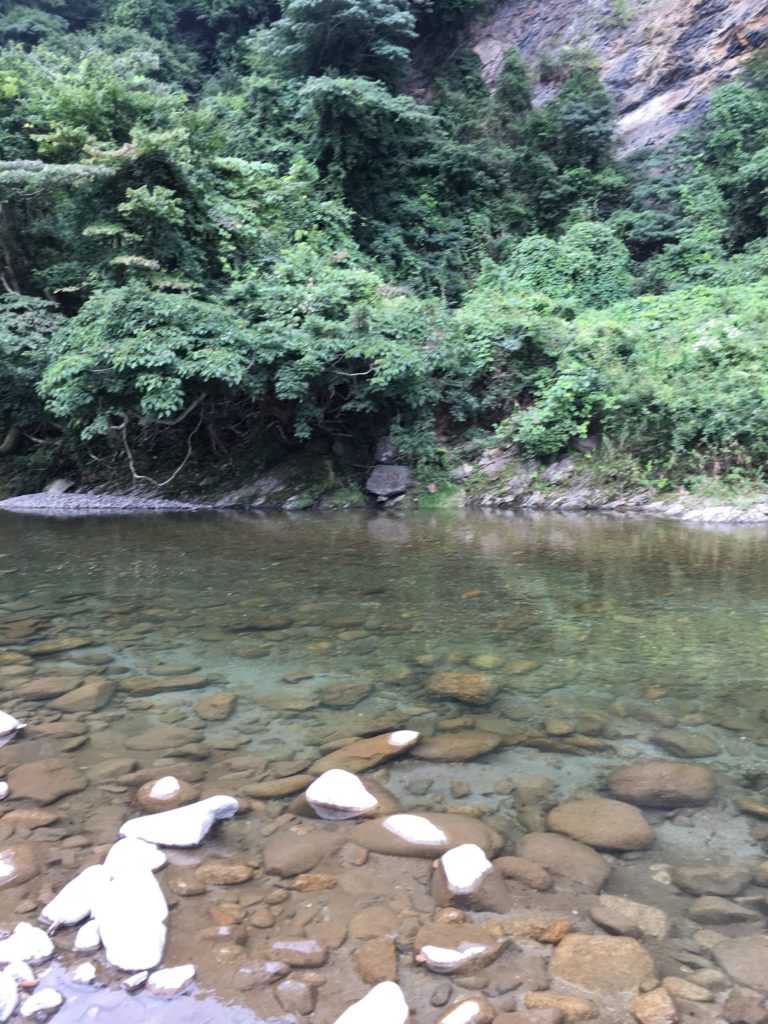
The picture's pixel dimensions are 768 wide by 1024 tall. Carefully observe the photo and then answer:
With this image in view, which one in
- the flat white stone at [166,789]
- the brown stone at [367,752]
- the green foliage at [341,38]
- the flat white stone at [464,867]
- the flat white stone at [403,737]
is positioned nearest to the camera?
the flat white stone at [464,867]

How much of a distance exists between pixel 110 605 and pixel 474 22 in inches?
946

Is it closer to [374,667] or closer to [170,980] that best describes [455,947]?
[170,980]

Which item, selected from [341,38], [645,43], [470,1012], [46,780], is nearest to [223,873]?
[470,1012]

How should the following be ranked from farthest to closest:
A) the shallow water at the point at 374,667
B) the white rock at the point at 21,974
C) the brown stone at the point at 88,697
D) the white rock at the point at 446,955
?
the brown stone at the point at 88,697, the shallow water at the point at 374,667, the white rock at the point at 446,955, the white rock at the point at 21,974

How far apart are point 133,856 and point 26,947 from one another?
0.41m

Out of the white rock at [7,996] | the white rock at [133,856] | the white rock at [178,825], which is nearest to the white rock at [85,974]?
the white rock at [7,996]

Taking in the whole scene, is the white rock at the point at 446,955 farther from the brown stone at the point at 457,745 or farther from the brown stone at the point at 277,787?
→ the brown stone at the point at 457,745

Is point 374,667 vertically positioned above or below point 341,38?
below

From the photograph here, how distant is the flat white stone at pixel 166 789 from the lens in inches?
112

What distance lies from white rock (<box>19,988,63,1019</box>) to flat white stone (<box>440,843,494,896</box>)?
1.17 meters

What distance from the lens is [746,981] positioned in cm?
Answer: 189

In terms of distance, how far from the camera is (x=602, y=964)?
1.96 meters

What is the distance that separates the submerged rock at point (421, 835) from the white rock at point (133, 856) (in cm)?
69

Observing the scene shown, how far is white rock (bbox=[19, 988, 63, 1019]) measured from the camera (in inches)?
68.7
